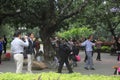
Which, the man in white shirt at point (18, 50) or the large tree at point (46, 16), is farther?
the large tree at point (46, 16)

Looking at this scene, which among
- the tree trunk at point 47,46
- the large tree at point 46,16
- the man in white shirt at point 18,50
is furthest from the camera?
the tree trunk at point 47,46

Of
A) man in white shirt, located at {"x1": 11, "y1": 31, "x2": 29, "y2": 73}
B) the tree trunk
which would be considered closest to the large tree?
the tree trunk

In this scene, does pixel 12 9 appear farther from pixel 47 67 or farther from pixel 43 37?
pixel 47 67

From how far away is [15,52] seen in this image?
47.1 ft

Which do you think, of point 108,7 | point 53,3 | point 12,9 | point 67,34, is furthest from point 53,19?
point 67,34

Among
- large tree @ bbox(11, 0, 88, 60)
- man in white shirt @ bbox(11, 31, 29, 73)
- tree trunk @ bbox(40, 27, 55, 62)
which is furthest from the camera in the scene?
tree trunk @ bbox(40, 27, 55, 62)

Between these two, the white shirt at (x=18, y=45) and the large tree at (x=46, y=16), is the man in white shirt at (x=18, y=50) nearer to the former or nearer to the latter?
the white shirt at (x=18, y=45)

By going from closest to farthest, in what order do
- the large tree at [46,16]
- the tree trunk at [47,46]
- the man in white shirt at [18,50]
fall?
the man in white shirt at [18,50] < the large tree at [46,16] < the tree trunk at [47,46]

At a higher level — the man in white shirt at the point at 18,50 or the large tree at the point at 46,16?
the large tree at the point at 46,16

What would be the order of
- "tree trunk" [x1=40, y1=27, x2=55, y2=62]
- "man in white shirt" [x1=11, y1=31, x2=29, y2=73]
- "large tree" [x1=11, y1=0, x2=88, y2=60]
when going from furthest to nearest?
"tree trunk" [x1=40, y1=27, x2=55, y2=62] → "large tree" [x1=11, y1=0, x2=88, y2=60] → "man in white shirt" [x1=11, y1=31, x2=29, y2=73]

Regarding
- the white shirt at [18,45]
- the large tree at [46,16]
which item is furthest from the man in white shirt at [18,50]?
the large tree at [46,16]

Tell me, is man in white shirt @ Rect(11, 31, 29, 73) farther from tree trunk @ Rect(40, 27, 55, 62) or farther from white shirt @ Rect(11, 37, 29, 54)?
tree trunk @ Rect(40, 27, 55, 62)

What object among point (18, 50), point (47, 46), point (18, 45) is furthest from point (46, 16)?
point (18, 50)

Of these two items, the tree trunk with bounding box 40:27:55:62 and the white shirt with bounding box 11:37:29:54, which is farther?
the tree trunk with bounding box 40:27:55:62
